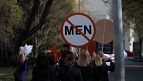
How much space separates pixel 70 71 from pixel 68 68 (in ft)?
0.29

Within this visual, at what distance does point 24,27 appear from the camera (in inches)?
1556

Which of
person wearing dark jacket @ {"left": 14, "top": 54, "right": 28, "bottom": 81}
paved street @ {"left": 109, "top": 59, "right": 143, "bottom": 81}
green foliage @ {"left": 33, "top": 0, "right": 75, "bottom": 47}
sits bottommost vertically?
paved street @ {"left": 109, "top": 59, "right": 143, "bottom": 81}

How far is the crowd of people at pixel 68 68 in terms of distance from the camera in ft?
34.4

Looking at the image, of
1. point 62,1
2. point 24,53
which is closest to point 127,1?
point 62,1

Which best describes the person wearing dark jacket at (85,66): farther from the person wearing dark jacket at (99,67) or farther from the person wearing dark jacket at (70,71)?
the person wearing dark jacket at (70,71)

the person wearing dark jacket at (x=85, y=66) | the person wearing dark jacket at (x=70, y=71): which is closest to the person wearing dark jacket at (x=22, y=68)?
the person wearing dark jacket at (x=85, y=66)

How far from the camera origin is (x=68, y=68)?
413 inches

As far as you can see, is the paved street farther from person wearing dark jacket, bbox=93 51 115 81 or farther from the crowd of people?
the crowd of people

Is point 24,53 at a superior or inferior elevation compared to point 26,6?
inferior

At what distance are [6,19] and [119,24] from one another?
26373 millimetres

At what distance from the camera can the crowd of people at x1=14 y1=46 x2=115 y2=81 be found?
34.4 ft

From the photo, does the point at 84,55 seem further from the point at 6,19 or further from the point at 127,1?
the point at 127,1

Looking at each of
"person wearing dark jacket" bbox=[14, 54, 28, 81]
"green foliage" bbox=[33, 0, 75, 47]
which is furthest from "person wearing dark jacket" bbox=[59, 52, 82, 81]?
"green foliage" bbox=[33, 0, 75, 47]

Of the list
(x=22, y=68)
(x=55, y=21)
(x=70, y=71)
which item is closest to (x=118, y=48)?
(x=70, y=71)
